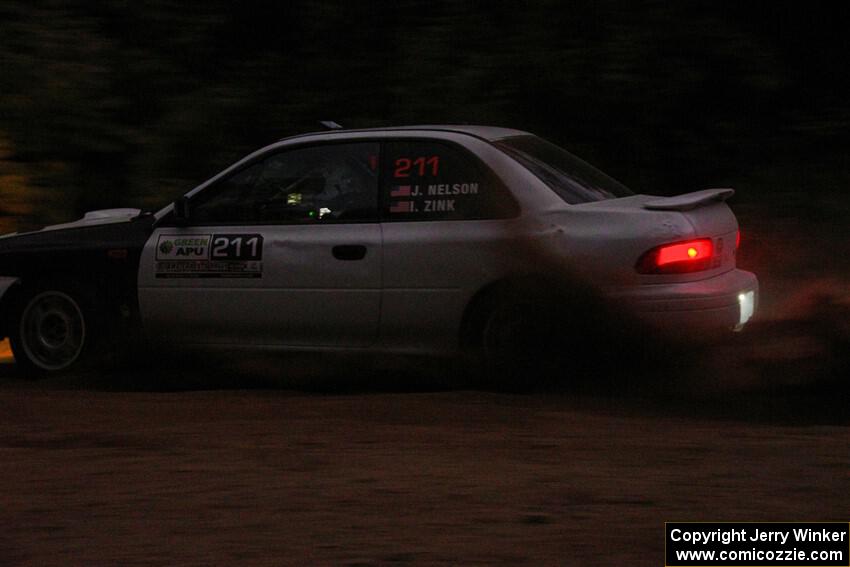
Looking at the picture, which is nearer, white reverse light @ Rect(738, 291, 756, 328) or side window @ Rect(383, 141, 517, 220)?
white reverse light @ Rect(738, 291, 756, 328)

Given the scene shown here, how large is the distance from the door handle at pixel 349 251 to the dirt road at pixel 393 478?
0.79 meters

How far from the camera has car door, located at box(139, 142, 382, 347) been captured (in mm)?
6797

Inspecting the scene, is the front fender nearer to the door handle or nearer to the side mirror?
the side mirror

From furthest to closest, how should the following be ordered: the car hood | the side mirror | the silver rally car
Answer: the car hood < the side mirror < the silver rally car

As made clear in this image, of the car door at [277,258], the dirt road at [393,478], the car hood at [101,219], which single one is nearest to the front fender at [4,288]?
the car hood at [101,219]

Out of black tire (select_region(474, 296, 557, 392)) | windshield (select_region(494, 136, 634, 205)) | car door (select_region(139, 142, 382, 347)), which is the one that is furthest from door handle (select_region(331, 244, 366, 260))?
windshield (select_region(494, 136, 634, 205))

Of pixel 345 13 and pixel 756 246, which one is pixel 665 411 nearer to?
pixel 756 246

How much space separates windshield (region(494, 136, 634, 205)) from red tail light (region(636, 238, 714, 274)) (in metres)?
0.57

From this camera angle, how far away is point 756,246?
9102 millimetres

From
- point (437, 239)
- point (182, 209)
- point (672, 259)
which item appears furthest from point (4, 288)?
point (672, 259)

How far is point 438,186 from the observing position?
6750mm

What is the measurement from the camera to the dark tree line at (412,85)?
1029 centimetres

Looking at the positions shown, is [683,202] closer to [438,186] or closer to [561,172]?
[561,172]

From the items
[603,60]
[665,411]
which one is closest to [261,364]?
[665,411]
